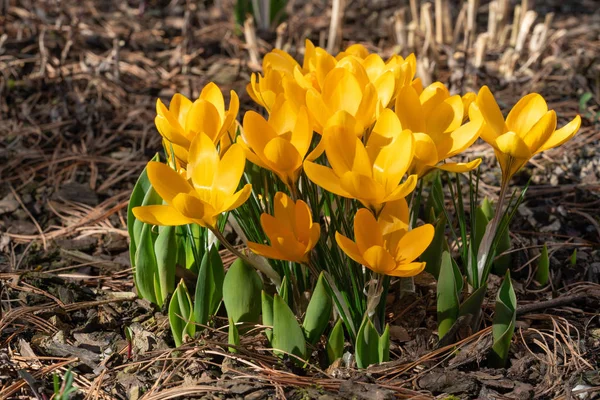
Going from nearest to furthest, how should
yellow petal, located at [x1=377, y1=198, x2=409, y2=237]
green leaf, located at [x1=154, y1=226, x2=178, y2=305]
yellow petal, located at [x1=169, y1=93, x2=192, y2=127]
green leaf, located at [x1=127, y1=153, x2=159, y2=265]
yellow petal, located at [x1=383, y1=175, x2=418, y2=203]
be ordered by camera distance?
yellow petal, located at [x1=383, y1=175, x2=418, y2=203]
yellow petal, located at [x1=377, y1=198, x2=409, y2=237]
yellow petal, located at [x1=169, y1=93, x2=192, y2=127]
green leaf, located at [x1=154, y1=226, x2=178, y2=305]
green leaf, located at [x1=127, y1=153, x2=159, y2=265]

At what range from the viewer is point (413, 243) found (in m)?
1.40

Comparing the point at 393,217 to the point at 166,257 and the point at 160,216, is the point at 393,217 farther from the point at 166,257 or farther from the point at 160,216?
the point at 166,257

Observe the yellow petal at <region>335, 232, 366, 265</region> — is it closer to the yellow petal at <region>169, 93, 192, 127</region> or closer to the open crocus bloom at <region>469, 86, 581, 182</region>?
the open crocus bloom at <region>469, 86, 581, 182</region>

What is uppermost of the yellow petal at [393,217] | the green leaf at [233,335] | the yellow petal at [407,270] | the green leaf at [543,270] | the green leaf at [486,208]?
the yellow petal at [393,217]

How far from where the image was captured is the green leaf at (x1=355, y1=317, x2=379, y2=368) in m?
1.50

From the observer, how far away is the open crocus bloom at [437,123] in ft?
4.83

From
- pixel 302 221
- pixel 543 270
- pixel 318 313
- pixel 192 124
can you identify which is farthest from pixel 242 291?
pixel 543 270

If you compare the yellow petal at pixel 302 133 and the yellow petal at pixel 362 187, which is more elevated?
the yellow petal at pixel 302 133

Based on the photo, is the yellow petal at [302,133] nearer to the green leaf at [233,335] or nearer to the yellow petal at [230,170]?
the yellow petal at [230,170]

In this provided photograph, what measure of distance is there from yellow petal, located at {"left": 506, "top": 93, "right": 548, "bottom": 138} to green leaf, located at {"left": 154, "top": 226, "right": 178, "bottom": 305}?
82 cm

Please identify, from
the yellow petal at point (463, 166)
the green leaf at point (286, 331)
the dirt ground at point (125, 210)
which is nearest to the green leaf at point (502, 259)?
the dirt ground at point (125, 210)

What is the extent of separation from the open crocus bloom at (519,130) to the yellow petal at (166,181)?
619 mm

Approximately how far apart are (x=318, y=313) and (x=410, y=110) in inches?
18.8

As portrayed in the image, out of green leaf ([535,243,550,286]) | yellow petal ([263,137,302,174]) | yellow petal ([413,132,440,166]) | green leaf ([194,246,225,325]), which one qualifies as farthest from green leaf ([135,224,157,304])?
green leaf ([535,243,550,286])
